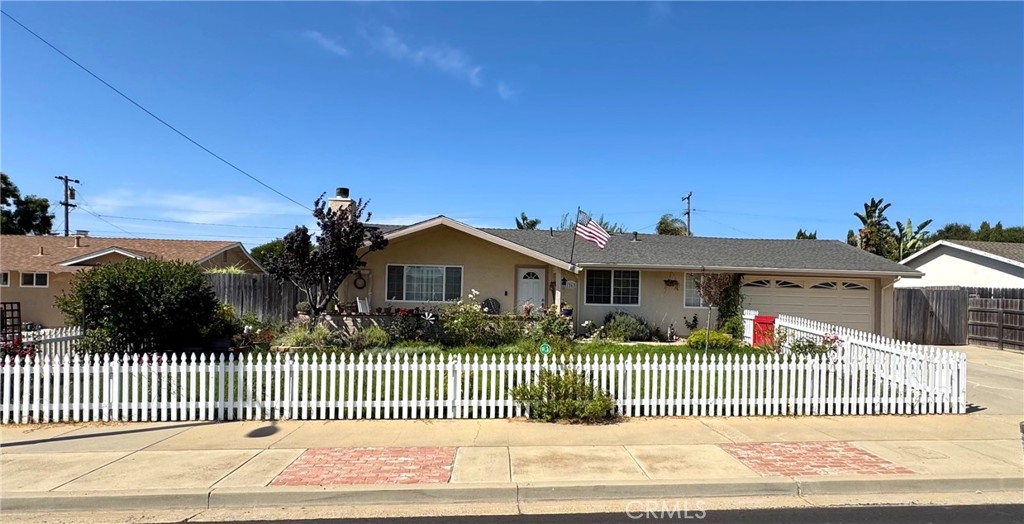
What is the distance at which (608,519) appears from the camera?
4.45 m

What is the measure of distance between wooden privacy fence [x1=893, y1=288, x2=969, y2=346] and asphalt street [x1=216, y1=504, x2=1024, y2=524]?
49.4ft

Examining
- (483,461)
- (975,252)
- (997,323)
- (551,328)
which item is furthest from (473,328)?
(975,252)

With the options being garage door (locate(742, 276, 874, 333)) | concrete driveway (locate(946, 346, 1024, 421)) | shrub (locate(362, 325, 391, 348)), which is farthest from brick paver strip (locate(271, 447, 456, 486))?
garage door (locate(742, 276, 874, 333))

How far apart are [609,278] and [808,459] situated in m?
11.3

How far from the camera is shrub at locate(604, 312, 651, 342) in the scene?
15422mm

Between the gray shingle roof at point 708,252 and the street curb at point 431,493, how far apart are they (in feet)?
36.5

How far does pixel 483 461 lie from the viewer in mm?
5590

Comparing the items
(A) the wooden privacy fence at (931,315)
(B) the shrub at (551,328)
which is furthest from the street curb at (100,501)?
(A) the wooden privacy fence at (931,315)

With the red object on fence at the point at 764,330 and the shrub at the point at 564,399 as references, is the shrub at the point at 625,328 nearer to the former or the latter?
the red object on fence at the point at 764,330

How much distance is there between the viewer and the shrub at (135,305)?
927 cm

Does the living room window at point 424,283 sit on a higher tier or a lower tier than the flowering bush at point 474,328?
higher

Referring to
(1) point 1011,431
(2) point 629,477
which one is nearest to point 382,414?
(2) point 629,477

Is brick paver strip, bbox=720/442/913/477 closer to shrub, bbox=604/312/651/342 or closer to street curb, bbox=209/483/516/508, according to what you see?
street curb, bbox=209/483/516/508

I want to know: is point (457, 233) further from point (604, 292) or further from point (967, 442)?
point (967, 442)
